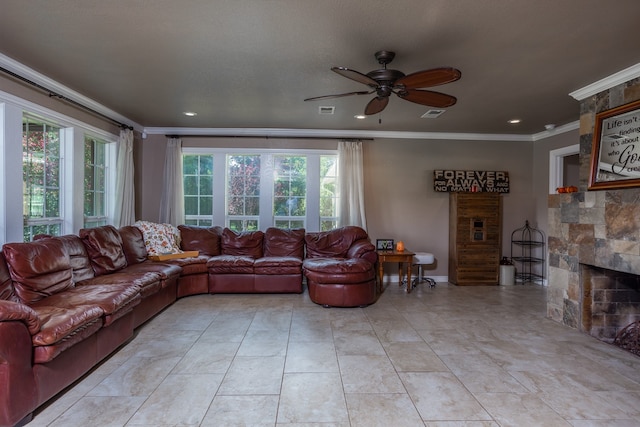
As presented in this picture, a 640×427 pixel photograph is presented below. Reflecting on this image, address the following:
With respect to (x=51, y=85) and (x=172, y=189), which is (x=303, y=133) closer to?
(x=172, y=189)

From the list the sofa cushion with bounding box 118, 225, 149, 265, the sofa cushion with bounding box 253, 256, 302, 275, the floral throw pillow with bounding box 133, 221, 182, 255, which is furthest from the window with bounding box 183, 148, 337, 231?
the sofa cushion with bounding box 118, 225, 149, 265

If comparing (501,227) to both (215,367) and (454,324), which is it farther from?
(215,367)

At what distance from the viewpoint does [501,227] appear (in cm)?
562

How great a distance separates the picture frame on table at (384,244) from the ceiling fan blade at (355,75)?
3.18m

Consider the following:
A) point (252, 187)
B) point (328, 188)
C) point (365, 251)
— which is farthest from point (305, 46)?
point (252, 187)

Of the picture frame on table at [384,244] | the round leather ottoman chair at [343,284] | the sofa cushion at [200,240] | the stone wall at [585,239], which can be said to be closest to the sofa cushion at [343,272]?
the round leather ottoman chair at [343,284]

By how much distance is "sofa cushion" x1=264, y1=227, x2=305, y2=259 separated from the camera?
5.19 metres

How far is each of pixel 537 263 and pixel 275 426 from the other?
17.9 ft

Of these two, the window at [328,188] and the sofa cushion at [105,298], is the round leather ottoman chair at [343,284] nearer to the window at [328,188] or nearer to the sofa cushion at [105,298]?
the window at [328,188]

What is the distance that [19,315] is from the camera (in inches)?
74.0

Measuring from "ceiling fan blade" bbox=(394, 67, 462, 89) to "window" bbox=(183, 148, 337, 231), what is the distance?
315cm

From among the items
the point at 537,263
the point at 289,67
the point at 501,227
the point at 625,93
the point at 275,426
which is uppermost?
the point at 289,67

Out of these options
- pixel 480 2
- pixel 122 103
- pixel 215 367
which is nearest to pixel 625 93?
pixel 480 2

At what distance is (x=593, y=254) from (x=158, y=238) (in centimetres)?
518
